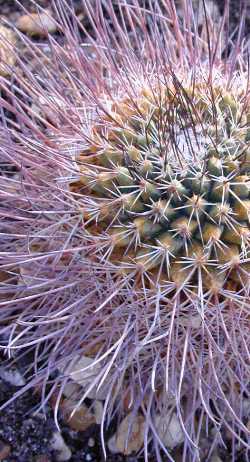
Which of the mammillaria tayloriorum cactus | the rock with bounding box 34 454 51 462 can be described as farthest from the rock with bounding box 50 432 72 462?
the mammillaria tayloriorum cactus

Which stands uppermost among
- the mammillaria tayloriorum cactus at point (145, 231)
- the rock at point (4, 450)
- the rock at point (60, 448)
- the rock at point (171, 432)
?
the mammillaria tayloriorum cactus at point (145, 231)

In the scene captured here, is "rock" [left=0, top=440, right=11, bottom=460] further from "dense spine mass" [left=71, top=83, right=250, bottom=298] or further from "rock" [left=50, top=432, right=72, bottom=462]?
"dense spine mass" [left=71, top=83, right=250, bottom=298]

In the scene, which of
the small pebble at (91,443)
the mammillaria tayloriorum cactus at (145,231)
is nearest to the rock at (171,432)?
the mammillaria tayloriorum cactus at (145,231)

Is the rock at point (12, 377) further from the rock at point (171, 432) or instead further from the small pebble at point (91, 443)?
the rock at point (171, 432)

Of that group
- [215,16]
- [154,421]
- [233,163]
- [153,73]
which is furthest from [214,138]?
[215,16]

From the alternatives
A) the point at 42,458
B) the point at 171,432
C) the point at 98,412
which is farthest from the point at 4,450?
the point at 171,432

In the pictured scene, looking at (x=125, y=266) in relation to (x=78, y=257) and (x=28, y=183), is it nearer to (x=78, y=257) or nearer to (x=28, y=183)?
(x=78, y=257)
